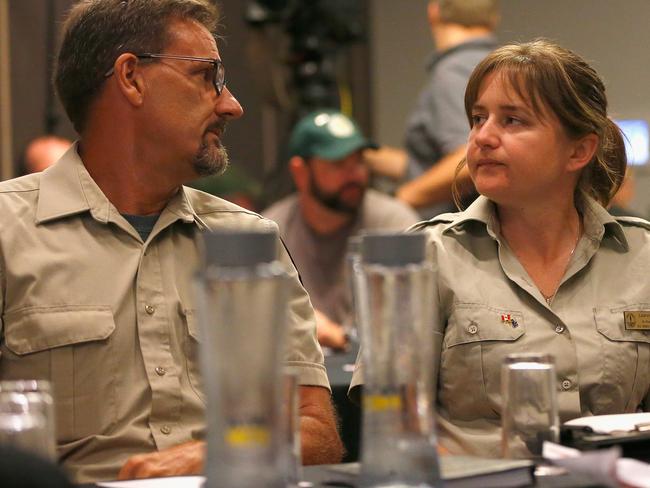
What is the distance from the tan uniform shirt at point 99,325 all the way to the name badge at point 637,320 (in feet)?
1.77

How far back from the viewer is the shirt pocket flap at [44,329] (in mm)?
1804

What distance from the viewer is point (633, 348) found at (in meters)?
1.96

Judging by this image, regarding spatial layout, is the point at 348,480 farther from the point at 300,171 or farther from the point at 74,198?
the point at 300,171

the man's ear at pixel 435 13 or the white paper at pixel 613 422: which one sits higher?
the man's ear at pixel 435 13

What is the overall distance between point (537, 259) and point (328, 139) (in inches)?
85.7

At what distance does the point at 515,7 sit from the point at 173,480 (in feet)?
14.8

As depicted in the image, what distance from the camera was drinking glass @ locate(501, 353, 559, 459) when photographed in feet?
4.43

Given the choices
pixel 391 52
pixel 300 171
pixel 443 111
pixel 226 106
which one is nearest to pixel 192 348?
pixel 226 106

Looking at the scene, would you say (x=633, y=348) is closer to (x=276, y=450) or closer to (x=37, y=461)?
(x=276, y=450)

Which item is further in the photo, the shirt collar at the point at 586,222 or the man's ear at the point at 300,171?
the man's ear at the point at 300,171

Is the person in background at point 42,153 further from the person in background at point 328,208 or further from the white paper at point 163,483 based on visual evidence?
the white paper at point 163,483

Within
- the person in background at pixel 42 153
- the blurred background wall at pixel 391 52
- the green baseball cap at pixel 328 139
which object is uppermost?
the blurred background wall at pixel 391 52

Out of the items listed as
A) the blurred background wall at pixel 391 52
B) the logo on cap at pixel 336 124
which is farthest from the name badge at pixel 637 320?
the blurred background wall at pixel 391 52

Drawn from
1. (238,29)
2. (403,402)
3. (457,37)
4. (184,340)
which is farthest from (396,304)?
(238,29)
